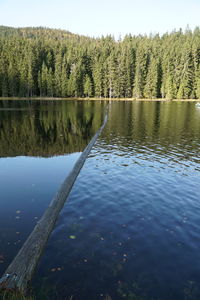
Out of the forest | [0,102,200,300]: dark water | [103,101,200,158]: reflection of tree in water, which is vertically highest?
the forest

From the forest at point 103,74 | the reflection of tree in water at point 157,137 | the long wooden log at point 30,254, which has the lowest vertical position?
the long wooden log at point 30,254

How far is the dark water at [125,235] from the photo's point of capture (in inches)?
328

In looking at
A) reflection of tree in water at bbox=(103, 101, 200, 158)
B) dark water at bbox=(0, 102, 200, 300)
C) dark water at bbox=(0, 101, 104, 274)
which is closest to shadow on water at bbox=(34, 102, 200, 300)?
dark water at bbox=(0, 102, 200, 300)

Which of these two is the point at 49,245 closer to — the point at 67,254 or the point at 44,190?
the point at 67,254

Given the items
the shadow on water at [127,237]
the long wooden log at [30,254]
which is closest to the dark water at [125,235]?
the shadow on water at [127,237]

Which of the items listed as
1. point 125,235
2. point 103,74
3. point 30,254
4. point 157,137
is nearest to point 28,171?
point 125,235

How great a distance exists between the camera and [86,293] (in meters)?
7.98

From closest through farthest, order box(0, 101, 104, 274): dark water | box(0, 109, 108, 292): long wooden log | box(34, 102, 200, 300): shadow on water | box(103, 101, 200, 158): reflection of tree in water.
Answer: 1. box(0, 109, 108, 292): long wooden log
2. box(34, 102, 200, 300): shadow on water
3. box(0, 101, 104, 274): dark water
4. box(103, 101, 200, 158): reflection of tree in water

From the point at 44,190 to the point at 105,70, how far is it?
13424cm

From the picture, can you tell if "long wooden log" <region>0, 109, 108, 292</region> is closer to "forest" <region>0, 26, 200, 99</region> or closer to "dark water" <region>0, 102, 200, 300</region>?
"dark water" <region>0, 102, 200, 300</region>

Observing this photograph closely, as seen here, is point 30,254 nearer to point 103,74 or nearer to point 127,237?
point 127,237

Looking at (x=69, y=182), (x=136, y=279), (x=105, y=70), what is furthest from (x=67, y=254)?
(x=105, y=70)

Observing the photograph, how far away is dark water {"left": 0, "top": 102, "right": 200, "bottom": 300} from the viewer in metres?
8.32

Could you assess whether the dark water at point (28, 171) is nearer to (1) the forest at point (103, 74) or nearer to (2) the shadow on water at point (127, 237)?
(2) the shadow on water at point (127, 237)
